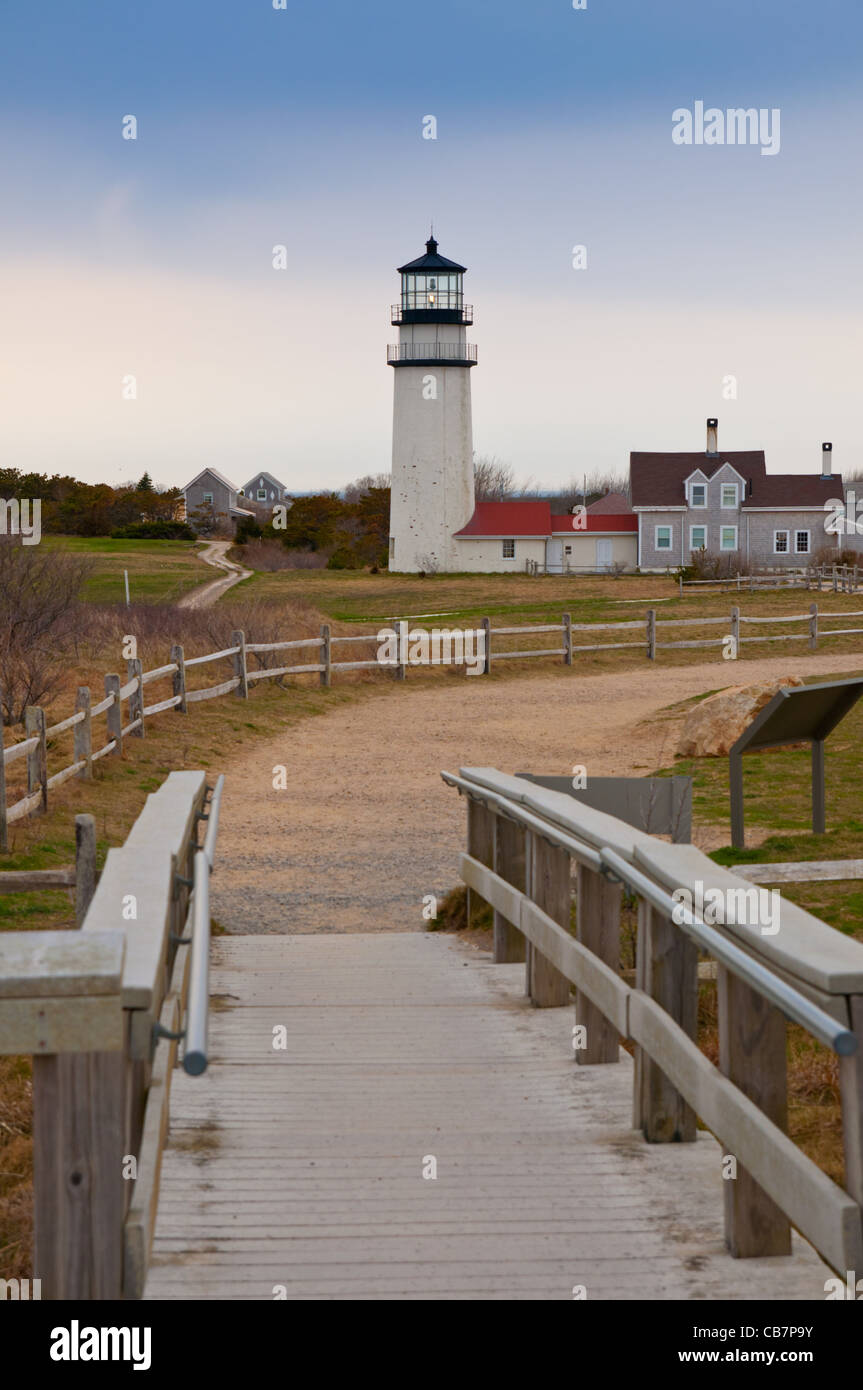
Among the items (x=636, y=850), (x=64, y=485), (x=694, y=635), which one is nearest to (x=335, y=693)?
(x=694, y=635)

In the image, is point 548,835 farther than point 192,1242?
Yes

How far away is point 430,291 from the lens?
57.4 metres

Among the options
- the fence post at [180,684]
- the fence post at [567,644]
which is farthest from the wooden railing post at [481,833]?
the fence post at [567,644]

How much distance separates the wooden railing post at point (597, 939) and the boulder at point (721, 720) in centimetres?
1250

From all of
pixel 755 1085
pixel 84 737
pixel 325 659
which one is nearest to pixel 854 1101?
pixel 755 1085

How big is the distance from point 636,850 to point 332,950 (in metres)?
4.37

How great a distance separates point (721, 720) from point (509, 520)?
46822mm

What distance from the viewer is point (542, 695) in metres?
26.5

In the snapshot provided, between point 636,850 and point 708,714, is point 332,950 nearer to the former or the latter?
point 636,850

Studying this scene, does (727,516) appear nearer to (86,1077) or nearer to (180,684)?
(180,684)

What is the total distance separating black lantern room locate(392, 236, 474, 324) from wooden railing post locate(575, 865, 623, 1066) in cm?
5332

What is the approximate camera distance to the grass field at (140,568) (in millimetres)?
54344

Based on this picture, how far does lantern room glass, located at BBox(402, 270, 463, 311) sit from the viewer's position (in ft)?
188

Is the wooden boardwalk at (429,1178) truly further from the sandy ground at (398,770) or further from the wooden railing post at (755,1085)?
the sandy ground at (398,770)
